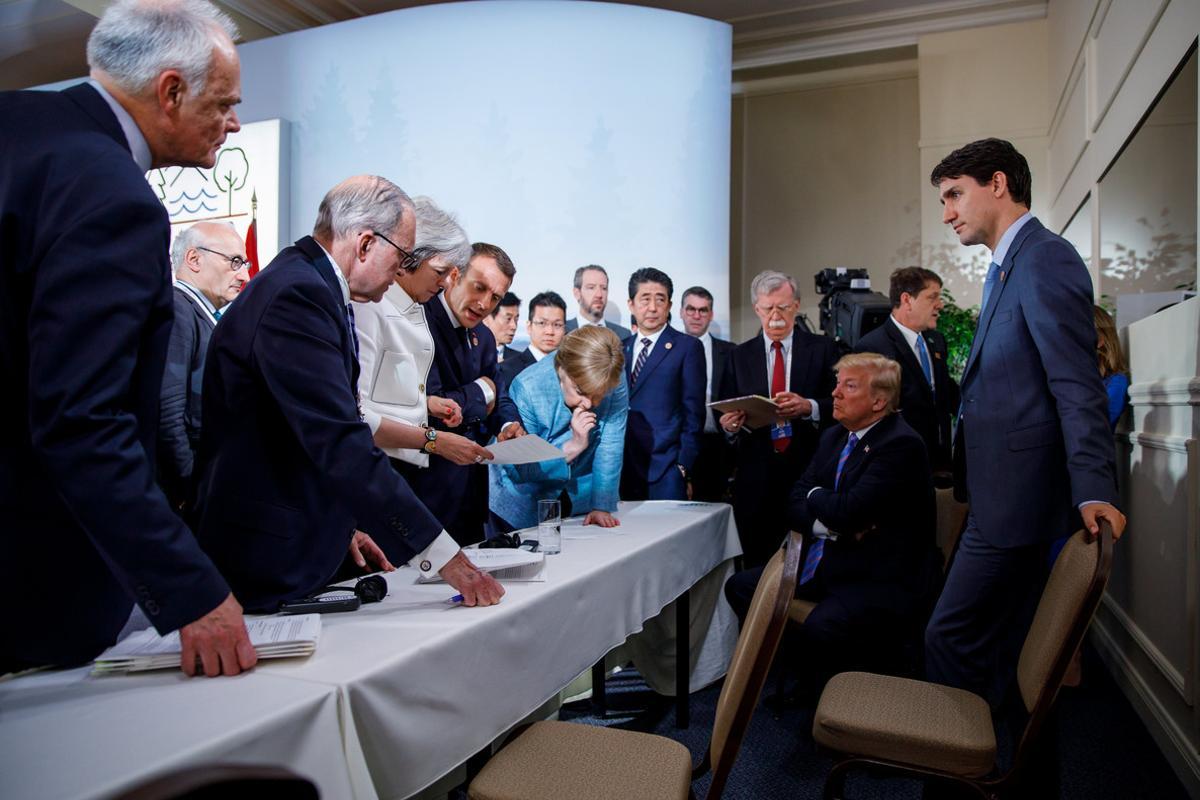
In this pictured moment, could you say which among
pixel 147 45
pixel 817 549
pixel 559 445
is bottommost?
pixel 817 549

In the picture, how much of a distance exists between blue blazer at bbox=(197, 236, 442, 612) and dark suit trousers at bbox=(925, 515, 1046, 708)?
123cm

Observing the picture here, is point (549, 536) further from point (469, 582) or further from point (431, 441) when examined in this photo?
point (469, 582)

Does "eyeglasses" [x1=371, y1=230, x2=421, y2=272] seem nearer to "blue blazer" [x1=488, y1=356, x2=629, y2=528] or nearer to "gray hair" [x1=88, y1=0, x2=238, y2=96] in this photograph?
"gray hair" [x1=88, y1=0, x2=238, y2=96]

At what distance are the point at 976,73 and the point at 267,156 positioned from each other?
199 inches

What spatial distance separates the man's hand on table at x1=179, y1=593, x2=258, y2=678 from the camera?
104cm

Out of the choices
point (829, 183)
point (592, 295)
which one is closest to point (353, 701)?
point (592, 295)

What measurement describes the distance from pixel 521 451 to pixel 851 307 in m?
2.67

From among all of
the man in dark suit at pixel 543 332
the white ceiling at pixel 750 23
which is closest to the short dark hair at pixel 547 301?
the man in dark suit at pixel 543 332

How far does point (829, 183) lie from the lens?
766 centimetres

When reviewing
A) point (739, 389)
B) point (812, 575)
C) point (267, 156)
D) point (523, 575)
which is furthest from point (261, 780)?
point (267, 156)

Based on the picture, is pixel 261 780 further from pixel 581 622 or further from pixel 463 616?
pixel 581 622

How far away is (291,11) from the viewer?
20.9 feet

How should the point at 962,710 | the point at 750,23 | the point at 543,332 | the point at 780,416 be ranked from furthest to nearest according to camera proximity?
the point at 750,23
the point at 543,332
the point at 780,416
the point at 962,710

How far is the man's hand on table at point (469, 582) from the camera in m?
1.43
